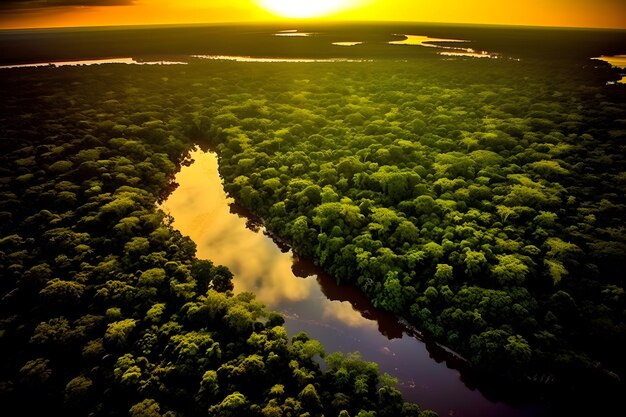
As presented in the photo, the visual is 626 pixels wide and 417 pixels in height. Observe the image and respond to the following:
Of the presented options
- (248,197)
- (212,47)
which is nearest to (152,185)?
(248,197)

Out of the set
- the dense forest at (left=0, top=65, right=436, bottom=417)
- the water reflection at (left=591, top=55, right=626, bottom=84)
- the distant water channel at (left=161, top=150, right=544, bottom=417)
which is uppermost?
the water reflection at (left=591, top=55, right=626, bottom=84)

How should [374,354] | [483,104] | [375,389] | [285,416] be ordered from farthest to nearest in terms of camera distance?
1. [483,104]
2. [374,354]
3. [375,389]
4. [285,416]

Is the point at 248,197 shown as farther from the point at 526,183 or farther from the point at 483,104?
the point at 483,104

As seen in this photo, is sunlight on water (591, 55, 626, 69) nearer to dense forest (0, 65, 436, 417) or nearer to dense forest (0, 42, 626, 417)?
dense forest (0, 42, 626, 417)

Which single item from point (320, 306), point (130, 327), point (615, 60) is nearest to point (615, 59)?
point (615, 60)

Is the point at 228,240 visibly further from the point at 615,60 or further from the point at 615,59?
the point at 615,59

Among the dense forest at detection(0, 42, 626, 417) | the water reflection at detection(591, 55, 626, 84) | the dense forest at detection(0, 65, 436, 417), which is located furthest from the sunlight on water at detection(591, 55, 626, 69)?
the dense forest at detection(0, 65, 436, 417)
